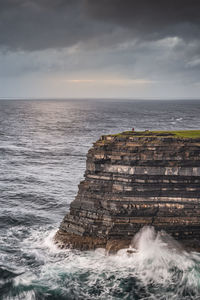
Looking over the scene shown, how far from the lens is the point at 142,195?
30.2 m

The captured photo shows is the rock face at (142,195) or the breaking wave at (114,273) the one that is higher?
the rock face at (142,195)

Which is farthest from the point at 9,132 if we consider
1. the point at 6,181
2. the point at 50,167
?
the point at 6,181

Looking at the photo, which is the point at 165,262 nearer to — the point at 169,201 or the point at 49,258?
the point at 169,201

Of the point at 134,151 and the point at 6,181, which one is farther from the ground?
the point at 134,151

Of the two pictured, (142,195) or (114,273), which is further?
(142,195)

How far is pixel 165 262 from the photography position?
27.7 meters

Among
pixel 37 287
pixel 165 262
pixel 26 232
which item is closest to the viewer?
pixel 37 287

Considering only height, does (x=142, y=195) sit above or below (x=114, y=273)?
above

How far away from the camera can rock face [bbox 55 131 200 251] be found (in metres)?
29.7

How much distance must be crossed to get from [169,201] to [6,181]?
103 ft

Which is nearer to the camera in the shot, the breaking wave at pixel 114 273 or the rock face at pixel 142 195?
the breaking wave at pixel 114 273

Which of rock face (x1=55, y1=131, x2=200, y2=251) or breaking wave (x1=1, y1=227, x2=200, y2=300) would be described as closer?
breaking wave (x1=1, y1=227, x2=200, y2=300)

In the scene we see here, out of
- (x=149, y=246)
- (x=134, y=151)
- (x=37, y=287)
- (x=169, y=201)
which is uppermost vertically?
(x=134, y=151)

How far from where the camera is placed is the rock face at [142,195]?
2970cm
